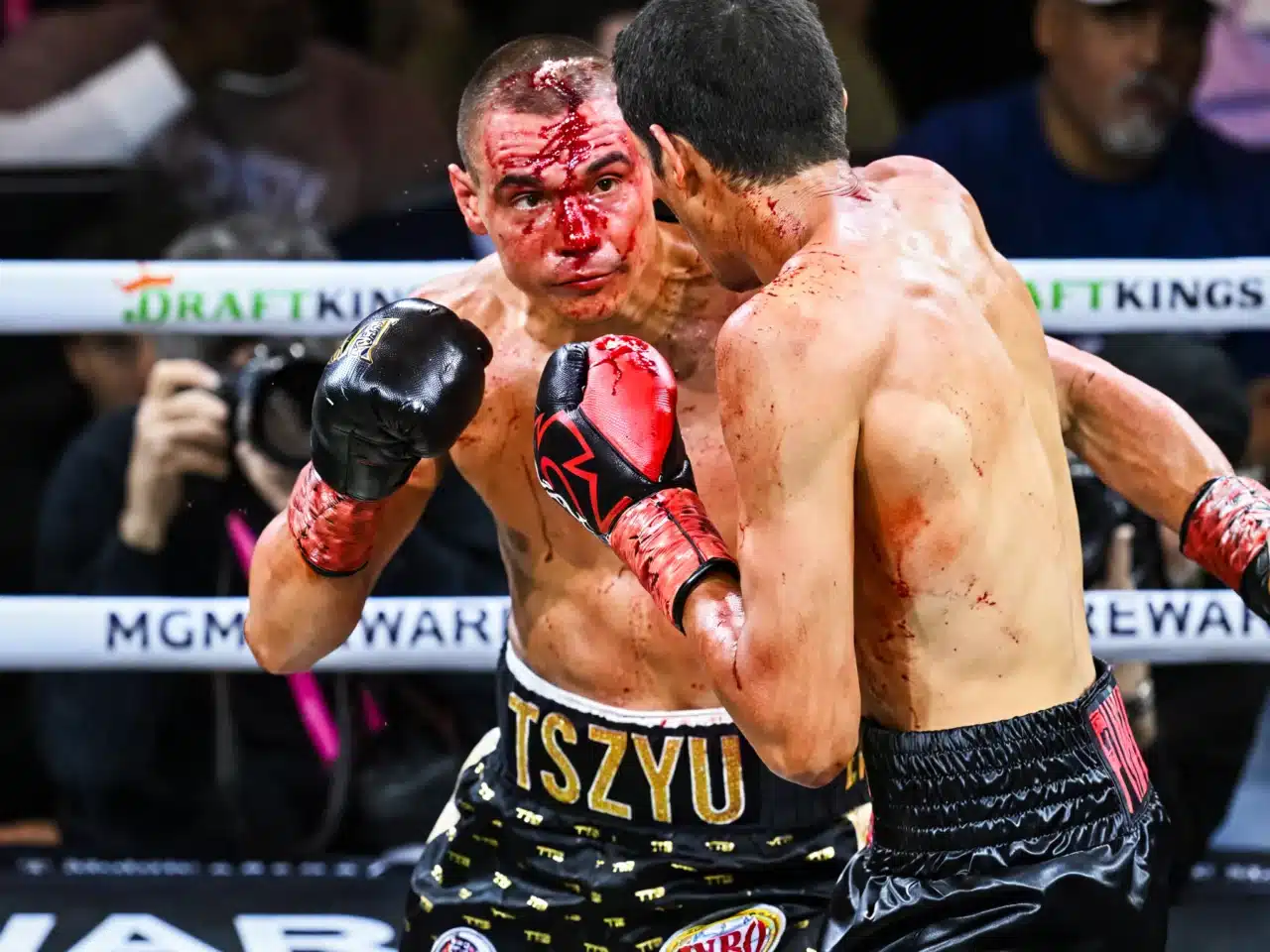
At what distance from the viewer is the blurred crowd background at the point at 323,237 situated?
262 cm

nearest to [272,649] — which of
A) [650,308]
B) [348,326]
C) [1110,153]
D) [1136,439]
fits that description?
[650,308]

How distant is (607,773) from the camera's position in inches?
71.5

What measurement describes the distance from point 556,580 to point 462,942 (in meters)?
0.38

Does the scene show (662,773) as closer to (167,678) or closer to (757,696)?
(757,696)

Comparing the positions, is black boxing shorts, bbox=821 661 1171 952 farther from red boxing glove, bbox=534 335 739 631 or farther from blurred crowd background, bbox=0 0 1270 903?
blurred crowd background, bbox=0 0 1270 903

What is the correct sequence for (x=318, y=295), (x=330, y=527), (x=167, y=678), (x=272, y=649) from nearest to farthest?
(x=330, y=527) < (x=272, y=649) < (x=318, y=295) < (x=167, y=678)

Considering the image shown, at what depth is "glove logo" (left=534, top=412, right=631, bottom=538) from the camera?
1543 millimetres

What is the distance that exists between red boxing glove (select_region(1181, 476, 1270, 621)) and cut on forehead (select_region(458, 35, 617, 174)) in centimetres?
69

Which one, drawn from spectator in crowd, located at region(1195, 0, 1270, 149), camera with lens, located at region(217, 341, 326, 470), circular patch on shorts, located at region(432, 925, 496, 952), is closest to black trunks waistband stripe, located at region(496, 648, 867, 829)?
circular patch on shorts, located at region(432, 925, 496, 952)

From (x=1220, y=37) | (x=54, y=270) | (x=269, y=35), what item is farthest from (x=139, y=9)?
(x=1220, y=37)

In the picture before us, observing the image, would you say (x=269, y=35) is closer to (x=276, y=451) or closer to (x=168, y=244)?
(x=168, y=244)

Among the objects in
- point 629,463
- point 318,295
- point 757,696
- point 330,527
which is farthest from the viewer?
point 318,295

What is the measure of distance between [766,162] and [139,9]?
229cm

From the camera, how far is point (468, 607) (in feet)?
7.88
